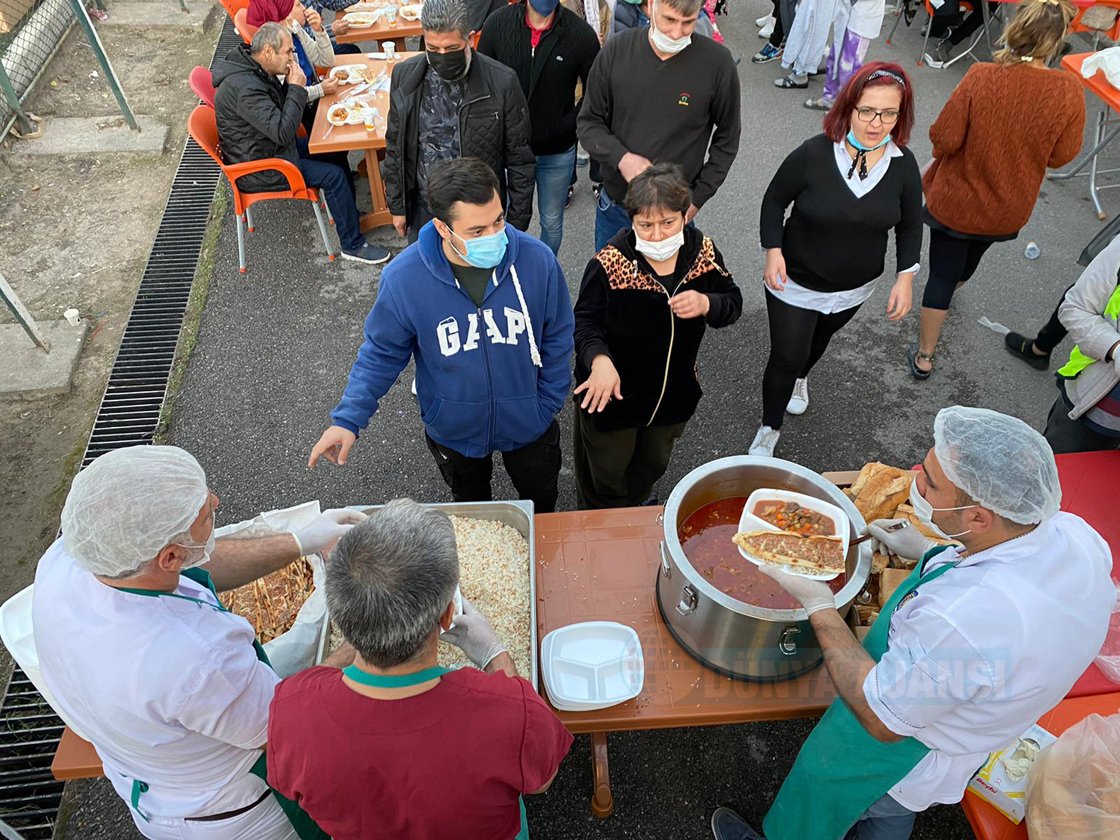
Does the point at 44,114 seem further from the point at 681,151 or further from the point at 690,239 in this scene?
the point at 690,239

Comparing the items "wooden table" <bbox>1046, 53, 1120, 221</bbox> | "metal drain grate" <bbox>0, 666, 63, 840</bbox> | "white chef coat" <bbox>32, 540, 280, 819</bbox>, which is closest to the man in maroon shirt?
"white chef coat" <bbox>32, 540, 280, 819</bbox>

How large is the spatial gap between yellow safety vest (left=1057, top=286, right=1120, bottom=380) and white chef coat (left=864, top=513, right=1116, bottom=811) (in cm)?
162

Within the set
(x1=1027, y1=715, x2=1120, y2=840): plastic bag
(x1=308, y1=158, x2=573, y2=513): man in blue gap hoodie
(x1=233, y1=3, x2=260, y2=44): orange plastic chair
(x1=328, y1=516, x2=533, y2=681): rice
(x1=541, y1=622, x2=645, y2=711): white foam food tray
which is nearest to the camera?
(x1=1027, y1=715, x2=1120, y2=840): plastic bag

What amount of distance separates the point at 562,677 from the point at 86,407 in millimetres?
3931

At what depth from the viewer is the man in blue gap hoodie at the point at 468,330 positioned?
2.59 m

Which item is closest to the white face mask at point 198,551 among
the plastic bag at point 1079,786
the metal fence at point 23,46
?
the plastic bag at point 1079,786

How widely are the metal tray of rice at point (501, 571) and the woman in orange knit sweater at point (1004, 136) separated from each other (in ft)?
9.94

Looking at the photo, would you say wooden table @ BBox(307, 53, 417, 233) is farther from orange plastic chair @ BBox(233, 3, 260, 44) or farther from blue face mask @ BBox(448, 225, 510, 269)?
blue face mask @ BBox(448, 225, 510, 269)

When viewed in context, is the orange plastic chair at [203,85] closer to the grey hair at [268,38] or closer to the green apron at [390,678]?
the grey hair at [268,38]

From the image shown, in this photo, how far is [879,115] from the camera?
3.05 metres

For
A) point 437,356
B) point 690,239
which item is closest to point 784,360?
point 690,239

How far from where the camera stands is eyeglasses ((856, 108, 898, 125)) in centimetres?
305

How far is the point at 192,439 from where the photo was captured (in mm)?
4402

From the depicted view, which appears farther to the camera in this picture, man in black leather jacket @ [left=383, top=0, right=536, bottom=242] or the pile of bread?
man in black leather jacket @ [left=383, top=0, right=536, bottom=242]
